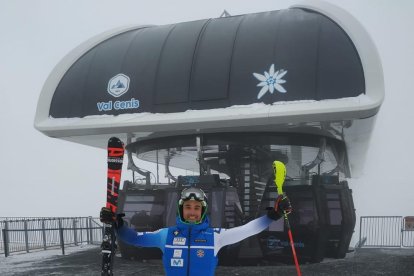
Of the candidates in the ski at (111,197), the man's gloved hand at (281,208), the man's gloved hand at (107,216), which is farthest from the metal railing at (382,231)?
the man's gloved hand at (107,216)

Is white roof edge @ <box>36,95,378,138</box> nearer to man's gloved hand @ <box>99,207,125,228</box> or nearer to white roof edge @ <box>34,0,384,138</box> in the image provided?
white roof edge @ <box>34,0,384,138</box>

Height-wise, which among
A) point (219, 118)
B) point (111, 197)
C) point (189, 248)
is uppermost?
point (219, 118)

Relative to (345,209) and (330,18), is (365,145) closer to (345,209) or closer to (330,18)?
(345,209)

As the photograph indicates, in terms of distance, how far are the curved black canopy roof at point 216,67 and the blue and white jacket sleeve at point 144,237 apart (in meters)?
8.89

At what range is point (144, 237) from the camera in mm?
5309

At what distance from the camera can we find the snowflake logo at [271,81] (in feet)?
44.1

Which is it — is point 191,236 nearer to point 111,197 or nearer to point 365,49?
point 111,197

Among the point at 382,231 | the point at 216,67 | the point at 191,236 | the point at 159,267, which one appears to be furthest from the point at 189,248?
the point at 382,231

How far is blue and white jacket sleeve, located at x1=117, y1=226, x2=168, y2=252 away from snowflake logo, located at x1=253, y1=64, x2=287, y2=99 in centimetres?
899

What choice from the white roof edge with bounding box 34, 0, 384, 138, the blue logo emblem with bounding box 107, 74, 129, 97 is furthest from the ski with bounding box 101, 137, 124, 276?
the blue logo emblem with bounding box 107, 74, 129, 97

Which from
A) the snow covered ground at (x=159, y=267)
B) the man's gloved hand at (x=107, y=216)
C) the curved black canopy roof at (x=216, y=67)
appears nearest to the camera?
the man's gloved hand at (x=107, y=216)

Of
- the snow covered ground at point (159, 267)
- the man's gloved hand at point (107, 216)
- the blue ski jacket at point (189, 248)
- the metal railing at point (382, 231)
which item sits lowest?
the metal railing at point (382, 231)

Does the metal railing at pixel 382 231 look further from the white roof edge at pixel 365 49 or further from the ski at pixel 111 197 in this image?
the ski at pixel 111 197

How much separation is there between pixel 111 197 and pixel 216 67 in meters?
9.54
